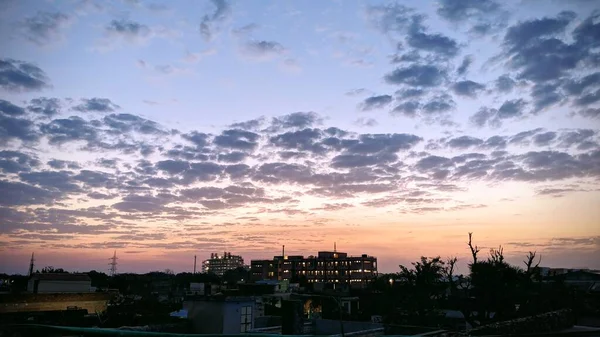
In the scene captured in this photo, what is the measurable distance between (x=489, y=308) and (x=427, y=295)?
17.6 feet

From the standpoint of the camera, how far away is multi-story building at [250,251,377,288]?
132 m

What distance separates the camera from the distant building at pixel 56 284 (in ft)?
163

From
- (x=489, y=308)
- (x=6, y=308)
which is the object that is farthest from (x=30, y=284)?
(x=489, y=308)

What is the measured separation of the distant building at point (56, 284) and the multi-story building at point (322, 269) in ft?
274

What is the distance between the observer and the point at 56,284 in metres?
49.8

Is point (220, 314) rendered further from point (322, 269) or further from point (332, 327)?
point (322, 269)

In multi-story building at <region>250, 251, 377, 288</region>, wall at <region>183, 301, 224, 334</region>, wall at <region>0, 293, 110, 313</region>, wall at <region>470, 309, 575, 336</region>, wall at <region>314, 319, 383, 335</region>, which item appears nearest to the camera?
wall at <region>470, 309, 575, 336</region>

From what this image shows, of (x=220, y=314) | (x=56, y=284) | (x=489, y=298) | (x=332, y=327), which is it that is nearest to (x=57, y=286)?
(x=56, y=284)

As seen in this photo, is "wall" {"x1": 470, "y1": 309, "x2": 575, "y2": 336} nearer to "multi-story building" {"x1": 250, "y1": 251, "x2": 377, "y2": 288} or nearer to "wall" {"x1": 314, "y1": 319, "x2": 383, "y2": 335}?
"wall" {"x1": 314, "y1": 319, "x2": 383, "y2": 335}

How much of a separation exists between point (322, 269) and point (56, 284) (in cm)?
9641

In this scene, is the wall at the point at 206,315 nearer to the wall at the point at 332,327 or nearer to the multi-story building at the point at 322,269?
the wall at the point at 332,327

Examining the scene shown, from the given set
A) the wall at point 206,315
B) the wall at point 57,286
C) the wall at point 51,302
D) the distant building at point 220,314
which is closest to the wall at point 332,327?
the distant building at point 220,314

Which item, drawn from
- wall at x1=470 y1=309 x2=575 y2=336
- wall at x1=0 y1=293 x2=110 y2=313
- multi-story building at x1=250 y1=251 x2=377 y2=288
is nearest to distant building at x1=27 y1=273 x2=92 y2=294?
wall at x1=0 y1=293 x2=110 y2=313

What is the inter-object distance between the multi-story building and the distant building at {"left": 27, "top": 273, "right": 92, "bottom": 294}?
83.6 meters
